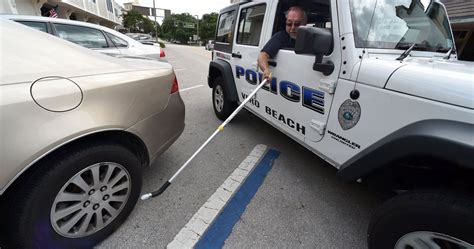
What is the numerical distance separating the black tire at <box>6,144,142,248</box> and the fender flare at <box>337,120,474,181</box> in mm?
1719

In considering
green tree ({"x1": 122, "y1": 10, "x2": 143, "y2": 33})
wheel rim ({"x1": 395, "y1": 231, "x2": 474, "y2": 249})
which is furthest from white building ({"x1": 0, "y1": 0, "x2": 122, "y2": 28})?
green tree ({"x1": 122, "y1": 10, "x2": 143, "y2": 33})

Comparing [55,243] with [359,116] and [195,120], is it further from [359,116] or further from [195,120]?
[195,120]

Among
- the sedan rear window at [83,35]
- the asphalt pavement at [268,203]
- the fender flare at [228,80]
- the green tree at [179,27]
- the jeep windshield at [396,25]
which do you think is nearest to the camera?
the jeep windshield at [396,25]

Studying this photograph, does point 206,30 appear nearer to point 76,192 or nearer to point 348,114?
point 348,114

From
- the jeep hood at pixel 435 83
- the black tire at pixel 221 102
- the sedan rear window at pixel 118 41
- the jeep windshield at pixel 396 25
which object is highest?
the jeep windshield at pixel 396 25

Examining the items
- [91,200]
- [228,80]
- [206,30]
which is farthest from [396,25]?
[206,30]

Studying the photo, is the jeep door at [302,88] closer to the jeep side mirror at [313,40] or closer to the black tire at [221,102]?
the jeep side mirror at [313,40]

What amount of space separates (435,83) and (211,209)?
6.25ft

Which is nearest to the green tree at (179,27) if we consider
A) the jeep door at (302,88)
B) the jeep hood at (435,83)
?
the jeep door at (302,88)

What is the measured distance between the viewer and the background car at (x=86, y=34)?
167 inches

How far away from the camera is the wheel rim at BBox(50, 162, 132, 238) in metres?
1.46

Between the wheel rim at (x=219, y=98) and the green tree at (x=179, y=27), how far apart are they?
239 ft

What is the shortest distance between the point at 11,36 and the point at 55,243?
4.47 ft

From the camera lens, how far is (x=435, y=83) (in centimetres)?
123
